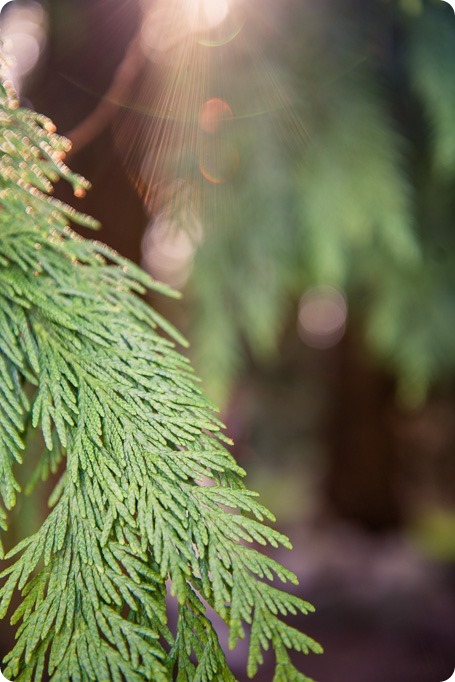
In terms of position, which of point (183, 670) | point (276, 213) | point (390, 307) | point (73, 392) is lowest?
point (183, 670)

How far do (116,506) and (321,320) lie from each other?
154 inches

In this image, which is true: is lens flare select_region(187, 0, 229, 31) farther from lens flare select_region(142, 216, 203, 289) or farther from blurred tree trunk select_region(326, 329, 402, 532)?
blurred tree trunk select_region(326, 329, 402, 532)

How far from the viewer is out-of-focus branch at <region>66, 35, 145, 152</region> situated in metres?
2.22

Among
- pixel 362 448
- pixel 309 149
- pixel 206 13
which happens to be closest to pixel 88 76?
pixel 206 13

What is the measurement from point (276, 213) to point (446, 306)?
899 millimetres

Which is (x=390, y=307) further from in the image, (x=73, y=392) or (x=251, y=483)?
(x=251, y=483)

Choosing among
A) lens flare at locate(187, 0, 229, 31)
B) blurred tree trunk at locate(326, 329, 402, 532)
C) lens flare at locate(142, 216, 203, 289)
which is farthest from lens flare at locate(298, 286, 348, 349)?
lens flare at locate(187, 0, 229, 31)

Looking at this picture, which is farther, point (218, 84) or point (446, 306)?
point (446, 306)

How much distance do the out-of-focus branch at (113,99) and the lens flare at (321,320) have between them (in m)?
1.79

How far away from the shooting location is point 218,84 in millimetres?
1952

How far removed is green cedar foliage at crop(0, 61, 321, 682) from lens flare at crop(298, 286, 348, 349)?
114 inches

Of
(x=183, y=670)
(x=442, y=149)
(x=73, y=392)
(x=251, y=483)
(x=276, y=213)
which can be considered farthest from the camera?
(x=251, y=483)

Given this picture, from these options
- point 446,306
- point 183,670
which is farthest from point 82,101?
point 183,670

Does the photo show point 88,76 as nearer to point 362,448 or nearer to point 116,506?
point 116,506
